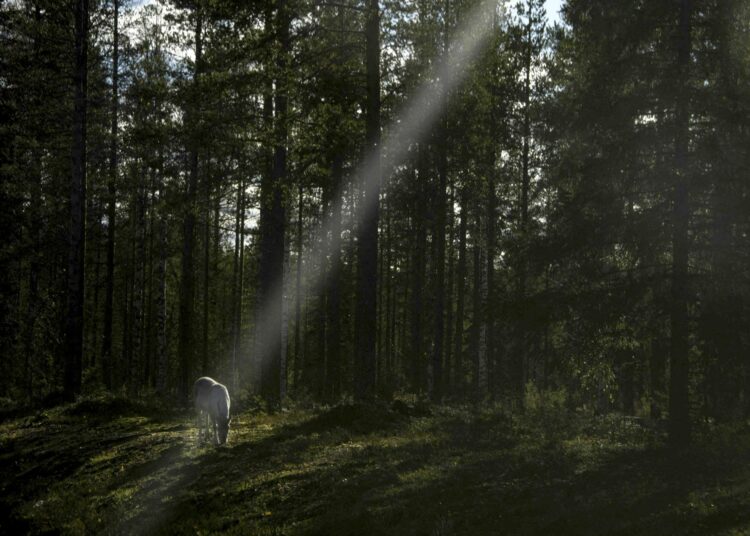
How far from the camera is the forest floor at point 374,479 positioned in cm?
888

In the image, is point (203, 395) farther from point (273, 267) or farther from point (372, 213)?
point (273, 267)

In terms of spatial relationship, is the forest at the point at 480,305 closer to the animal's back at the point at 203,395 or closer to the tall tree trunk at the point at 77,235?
the tall tree trunk at the point at 77,235

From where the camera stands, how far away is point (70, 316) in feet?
67.5

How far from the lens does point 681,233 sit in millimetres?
13141

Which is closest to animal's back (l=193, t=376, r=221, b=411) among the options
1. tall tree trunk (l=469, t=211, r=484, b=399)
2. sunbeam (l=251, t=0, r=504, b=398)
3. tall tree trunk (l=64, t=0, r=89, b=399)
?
sunbeam (l=251, t=0, r=504, b=398)

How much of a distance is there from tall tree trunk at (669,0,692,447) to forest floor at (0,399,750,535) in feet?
2.31

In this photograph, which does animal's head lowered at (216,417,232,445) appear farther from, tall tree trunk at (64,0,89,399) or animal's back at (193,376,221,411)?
tall tree trunk at (64,0,89,399)

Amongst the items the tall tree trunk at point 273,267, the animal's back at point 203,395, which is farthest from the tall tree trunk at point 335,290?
the animal's back at point 203,395

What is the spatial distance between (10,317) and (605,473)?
73.8 ft

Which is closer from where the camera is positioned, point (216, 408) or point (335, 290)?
point (216, 408)

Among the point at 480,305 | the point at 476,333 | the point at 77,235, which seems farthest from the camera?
the point at 476,333

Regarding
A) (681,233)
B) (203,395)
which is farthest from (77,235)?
(681,233)

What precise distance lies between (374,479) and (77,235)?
1415 cm

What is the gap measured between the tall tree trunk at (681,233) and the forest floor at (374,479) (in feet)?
2.31
